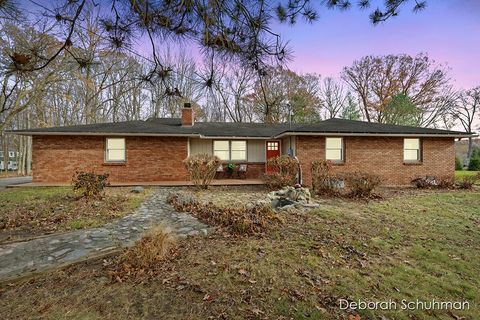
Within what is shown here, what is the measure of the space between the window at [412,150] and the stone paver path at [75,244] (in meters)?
11.9

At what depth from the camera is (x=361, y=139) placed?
12.0 meters

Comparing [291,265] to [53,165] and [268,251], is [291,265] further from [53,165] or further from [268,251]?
[53,165]

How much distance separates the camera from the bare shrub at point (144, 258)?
290 centimetres

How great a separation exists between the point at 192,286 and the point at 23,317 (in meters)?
1.53

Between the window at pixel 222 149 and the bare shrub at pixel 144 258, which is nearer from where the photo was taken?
the bare shrub at pixel 144 258

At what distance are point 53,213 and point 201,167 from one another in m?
4.86

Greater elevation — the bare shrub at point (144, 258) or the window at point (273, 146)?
the window at point (273, 146)

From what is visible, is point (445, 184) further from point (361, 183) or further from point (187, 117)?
point (187, 117)

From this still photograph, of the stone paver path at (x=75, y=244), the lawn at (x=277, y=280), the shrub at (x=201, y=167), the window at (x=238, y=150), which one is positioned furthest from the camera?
the window at (x=238, y=150)

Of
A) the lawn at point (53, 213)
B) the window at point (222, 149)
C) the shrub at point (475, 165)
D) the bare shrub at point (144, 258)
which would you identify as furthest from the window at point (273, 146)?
the shrub at point (475, 165)

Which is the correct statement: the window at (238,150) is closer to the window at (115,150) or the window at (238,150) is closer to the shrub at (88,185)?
the window at (115,150)

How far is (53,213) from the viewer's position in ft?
19.0

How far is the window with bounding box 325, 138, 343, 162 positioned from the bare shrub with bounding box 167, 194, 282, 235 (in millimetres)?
7627

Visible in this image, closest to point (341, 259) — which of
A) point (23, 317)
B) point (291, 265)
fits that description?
point (291, 265)
